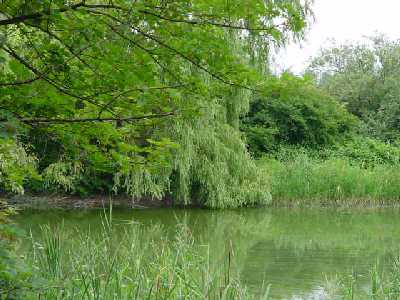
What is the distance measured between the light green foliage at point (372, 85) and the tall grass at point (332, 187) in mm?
7372

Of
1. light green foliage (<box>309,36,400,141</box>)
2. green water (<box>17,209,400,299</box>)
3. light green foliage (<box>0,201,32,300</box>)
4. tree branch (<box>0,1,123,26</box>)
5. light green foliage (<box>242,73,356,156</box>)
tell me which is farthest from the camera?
light green foliage (<box>309,36,400,141</box>)

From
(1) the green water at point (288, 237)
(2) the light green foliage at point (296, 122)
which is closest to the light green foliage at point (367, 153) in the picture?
(2) the light green foliage at point (296, 122)

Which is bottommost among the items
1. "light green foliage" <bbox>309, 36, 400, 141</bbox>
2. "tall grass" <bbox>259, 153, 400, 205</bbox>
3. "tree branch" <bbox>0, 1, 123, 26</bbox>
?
"tall grass" <bbox>259, 153, 400, 205</bbox>

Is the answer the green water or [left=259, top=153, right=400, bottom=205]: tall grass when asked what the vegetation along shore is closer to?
the green water

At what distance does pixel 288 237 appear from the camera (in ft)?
32.5

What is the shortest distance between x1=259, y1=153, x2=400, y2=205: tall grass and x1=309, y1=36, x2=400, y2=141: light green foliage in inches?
290

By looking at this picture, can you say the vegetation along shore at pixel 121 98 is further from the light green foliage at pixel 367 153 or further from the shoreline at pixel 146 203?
the light green foliage at pixel 367 153

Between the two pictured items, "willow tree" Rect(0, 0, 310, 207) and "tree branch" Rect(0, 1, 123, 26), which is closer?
"tree branch" Rect(0, 1, 123, 26)

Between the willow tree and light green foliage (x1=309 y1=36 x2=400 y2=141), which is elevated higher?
light green foliage (x1=309 y1=36 x2=400 y2=141)

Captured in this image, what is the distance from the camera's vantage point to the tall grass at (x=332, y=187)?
45.4ft

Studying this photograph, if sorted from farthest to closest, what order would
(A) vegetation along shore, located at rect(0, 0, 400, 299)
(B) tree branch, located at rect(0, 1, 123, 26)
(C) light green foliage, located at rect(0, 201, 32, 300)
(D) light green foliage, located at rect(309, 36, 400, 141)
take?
(D) light green foliage, located at rect(309, 36, 400, 141), (A) vegetation along shore, located at rect(0, 0, 400, 299), (B) tree branch, located at rect(0, 1, 123, 26), (C) light green foliage, located at rect(0, 201, 32, 300)

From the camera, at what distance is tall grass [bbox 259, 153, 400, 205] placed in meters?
13.8

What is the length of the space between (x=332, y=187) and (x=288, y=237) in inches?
178

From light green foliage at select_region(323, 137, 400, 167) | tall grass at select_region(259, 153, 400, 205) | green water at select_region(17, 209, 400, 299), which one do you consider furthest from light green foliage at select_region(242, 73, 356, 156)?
green water at select_region(17, 209, 400, 299)
